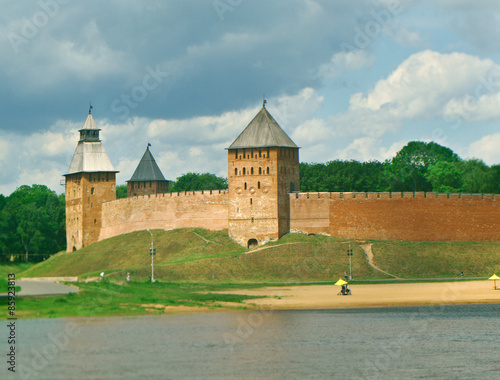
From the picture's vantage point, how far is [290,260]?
2324 inches

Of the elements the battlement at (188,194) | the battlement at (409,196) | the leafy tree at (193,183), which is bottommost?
the battlement at (409,196)

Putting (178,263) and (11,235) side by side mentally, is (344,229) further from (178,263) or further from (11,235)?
(11,235)

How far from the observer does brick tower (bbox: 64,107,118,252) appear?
264 feet

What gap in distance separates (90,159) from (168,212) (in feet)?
45.1

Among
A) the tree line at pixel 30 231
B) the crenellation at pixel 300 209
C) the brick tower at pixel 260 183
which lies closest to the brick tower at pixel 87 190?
the tree line at pixel 30 231

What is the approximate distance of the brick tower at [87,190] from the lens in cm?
8038

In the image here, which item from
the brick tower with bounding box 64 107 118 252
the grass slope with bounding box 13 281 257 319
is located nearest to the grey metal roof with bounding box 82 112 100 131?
the brick tower with bounding box 64 107 118 252

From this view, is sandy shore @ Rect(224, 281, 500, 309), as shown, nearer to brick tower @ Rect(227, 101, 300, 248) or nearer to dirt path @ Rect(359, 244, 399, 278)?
dirt path @ Rect(359, 244, 399, 278)

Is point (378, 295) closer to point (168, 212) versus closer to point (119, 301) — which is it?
point (119, 301)

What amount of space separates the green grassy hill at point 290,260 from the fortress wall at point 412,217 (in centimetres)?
125

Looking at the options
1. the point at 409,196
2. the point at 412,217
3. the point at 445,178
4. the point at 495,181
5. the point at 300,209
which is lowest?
the point at 412,217

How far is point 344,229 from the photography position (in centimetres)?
6419

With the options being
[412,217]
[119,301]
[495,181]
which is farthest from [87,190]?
[119,301]

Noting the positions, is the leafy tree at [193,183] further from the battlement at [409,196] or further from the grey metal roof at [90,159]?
the battlement at [409,196]
